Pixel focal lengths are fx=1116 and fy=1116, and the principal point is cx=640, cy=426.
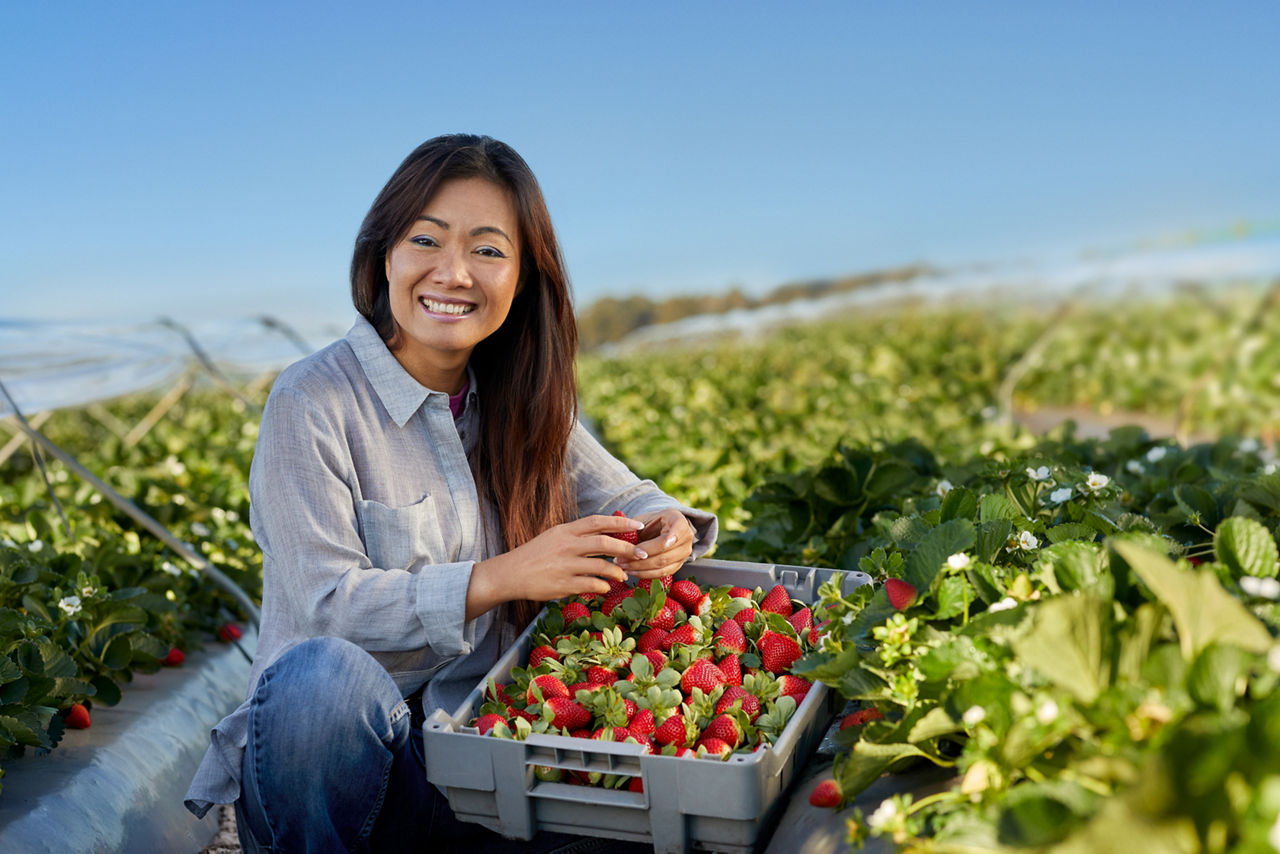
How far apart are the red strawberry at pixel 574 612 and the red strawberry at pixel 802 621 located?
0.37 meters

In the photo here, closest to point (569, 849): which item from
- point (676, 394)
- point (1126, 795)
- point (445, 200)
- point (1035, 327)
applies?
point (445, 200)

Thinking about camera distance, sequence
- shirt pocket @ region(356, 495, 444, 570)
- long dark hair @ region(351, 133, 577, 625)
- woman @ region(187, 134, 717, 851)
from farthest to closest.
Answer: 1. long dark hair @ region(351, 133, 577, 625)
2. shirt pocket @ region(356, 495, 444, 570)
3. woman @ region(187, 134, 717, 851)

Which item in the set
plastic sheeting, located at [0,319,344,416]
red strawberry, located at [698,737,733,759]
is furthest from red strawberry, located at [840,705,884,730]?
plastic sheeting, located at [0,319,344,416]

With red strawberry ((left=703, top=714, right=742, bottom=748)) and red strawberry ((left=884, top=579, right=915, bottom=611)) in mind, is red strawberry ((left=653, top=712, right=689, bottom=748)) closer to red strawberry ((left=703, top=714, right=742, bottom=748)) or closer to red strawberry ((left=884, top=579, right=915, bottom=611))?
red strawberry ((left=703, top=714, right=742, bottom=748))

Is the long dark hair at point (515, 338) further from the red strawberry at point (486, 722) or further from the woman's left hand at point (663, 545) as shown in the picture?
the red strawberry at point (486, 722)

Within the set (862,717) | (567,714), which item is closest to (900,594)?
(862,717)

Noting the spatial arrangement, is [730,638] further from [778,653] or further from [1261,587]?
[1261,587]

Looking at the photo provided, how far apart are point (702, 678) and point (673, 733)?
0.58 feet

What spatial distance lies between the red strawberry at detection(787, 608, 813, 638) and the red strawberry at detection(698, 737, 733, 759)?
1.28ft

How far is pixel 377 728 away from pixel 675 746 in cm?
51

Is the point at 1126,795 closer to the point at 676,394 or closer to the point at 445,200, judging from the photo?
the point at 445,200

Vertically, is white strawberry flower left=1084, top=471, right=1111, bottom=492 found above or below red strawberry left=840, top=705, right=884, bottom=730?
above

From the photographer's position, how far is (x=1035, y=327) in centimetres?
1175

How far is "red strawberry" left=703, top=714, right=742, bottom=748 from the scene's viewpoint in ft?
5.40
